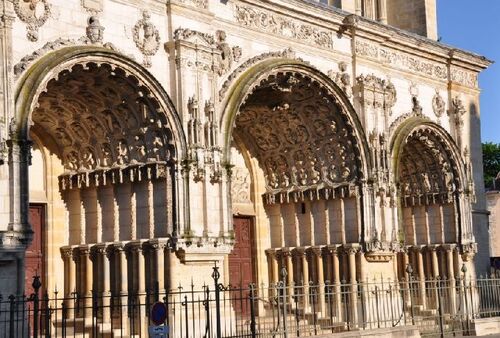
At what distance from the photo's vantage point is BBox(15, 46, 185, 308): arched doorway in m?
15.4

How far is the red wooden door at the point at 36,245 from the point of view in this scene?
54.6 ft

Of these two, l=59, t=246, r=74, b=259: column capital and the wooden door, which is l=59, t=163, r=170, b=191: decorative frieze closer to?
l=59, t=246, r=74, b=259: column capital

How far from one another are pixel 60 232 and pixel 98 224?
906mm

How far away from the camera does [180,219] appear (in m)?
15.5

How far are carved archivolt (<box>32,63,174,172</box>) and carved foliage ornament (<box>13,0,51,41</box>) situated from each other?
107cm

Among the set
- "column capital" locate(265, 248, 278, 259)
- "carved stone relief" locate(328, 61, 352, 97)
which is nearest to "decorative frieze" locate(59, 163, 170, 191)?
"carved stone relief" locate(328, 61, 352, 97)

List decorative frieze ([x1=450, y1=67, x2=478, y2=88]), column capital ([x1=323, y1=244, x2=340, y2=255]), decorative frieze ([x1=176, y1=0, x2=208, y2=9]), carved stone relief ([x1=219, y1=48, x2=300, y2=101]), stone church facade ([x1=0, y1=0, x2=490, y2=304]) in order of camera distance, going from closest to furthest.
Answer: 1. stone church facade ([x1=0, y1=0, x2=490, y2=304])
2. decorative frieze ([x1=176, y1=0, x2=208, y2=9])
3. carved stone relief ([x1=219, y1=48, x2=300, y2=101])
4. column capital ([x1=323, y1=244, x2=340, y2=255])
5. decorative frieze ([x1=450, y1=67, x2=478, y2=88])

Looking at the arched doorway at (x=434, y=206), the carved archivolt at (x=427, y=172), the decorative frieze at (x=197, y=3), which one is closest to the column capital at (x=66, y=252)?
the decorative frieze at (x=197, y=3)

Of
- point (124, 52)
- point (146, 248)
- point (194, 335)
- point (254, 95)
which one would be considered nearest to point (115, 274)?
point (146, 248)

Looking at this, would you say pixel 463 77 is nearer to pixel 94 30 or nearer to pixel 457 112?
pixel 457 112

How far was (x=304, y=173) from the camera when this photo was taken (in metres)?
20.6

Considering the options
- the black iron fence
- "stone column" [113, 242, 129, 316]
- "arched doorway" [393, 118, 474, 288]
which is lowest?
the black iron fence

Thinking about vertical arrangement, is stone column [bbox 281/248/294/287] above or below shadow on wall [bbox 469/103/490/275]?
below

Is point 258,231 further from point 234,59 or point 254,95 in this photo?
point 234,59
